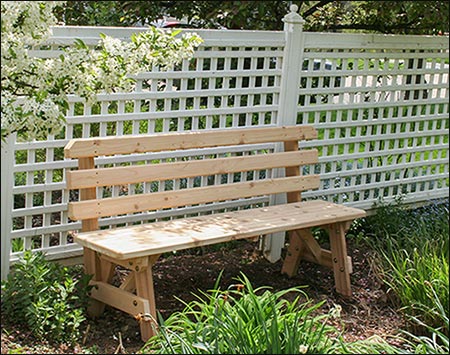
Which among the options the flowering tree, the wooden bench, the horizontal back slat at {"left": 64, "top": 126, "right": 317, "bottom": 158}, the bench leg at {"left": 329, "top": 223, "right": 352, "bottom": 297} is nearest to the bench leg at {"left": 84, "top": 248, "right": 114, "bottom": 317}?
the wooden bench

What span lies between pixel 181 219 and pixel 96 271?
2.00ft

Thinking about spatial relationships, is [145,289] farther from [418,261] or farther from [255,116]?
[255,116]

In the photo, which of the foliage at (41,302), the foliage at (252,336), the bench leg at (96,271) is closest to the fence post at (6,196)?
the foliage at (41,302)

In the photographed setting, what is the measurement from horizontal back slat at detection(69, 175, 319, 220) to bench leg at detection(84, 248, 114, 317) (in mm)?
228

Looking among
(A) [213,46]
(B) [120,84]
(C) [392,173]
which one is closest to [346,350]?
(B) [120,84]

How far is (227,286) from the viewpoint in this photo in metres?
5.45

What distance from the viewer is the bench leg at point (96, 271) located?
15.6 feet

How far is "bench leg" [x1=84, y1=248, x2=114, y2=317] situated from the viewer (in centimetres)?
477

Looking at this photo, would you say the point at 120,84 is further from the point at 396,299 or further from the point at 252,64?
the point at 396,299

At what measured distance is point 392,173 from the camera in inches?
270

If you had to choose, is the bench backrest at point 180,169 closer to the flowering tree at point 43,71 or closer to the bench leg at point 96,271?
the bench leg at point 96,271

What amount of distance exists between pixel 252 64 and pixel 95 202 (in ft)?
5.25

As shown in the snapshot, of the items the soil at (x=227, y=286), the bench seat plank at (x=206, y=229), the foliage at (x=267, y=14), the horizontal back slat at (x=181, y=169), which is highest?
the foliage at (x=267, y=14)

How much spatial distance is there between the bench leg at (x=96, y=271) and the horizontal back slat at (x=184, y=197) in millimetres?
228
